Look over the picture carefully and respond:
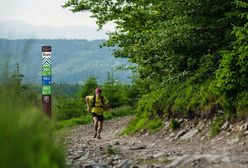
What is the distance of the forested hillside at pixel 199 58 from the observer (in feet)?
48.0

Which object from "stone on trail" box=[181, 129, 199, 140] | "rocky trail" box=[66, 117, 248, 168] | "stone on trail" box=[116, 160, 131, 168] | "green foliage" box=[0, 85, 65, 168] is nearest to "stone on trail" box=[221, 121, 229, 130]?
"rocky trail" box=[66, 117, 248, 168]

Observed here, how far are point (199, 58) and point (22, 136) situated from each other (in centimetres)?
1321

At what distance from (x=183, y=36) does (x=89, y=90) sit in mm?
31957

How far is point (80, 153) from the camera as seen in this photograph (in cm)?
1320

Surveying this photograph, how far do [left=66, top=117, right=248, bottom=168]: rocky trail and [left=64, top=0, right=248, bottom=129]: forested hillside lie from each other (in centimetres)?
62

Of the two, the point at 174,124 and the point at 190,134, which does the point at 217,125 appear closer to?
the point at 190,134

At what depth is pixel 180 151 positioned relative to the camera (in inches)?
517

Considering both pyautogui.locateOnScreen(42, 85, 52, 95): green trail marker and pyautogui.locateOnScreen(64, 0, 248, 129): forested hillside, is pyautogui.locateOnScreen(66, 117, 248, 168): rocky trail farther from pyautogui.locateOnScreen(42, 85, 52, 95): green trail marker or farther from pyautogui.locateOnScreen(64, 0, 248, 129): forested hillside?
pyautogui.locateOnScreen(42, 85, 52, 95): green trail marker

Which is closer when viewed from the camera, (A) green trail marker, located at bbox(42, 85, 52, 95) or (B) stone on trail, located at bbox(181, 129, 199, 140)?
(A) green trail marker, located at bbox(42, 85, 52, 95)

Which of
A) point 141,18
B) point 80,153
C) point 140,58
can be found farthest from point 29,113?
point 141,18

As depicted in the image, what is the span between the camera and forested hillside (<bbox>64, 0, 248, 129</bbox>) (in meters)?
14.6

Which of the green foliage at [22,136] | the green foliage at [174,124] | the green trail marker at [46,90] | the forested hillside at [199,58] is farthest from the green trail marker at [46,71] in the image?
the green foliage at [22,136]

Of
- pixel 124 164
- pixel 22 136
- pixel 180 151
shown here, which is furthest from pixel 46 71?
pixel 22 136

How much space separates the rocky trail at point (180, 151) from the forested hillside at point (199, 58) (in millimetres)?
622
